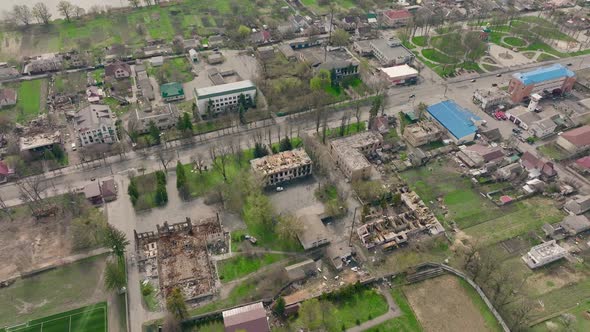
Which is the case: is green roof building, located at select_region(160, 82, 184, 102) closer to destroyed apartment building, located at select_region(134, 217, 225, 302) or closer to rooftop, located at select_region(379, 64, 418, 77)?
destroyed apartment building, located at select_region(134, 217, 225, 302)

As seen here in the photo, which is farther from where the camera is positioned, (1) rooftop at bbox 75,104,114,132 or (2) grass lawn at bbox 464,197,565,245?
(1) rooftop at bbox 75,104,114,132

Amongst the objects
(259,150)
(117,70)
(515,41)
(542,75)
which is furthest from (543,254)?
(117,70)

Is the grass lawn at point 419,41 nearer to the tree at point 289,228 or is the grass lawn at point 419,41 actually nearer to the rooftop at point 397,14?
the rooftop at point 397,14

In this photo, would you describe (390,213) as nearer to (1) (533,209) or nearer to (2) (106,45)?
(1) (533,209)

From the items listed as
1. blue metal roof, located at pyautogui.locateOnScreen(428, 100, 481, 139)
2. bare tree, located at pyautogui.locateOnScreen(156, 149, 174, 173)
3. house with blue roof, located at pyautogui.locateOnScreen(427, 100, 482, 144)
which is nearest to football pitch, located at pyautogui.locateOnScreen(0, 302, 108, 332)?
bare tree, located at pyautogui.locateOnScreen(156, 149, 174, 173)

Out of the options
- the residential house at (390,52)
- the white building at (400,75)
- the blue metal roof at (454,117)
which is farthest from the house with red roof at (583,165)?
the residential house at (390,52)

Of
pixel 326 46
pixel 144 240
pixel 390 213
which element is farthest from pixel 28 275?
pixel 326 46

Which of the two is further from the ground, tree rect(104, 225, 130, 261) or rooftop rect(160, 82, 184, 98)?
rooftop rect(160, 82, 184, 98)
